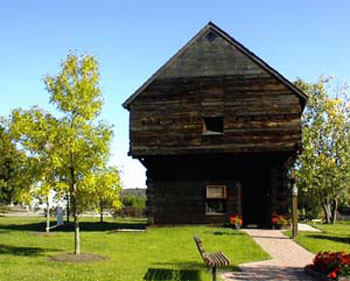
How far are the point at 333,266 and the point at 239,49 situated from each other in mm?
17505

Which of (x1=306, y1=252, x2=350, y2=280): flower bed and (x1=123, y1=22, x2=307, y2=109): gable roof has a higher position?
(x1=123, y1=22, x2=307, y2=109): gable roof

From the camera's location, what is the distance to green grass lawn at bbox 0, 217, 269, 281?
1306 centimetres

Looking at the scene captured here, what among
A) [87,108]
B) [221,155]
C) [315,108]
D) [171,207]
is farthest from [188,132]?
[315,108]

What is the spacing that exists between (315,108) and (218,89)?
2065 centimetres

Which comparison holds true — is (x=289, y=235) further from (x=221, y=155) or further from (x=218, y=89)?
(x=218, y=89)

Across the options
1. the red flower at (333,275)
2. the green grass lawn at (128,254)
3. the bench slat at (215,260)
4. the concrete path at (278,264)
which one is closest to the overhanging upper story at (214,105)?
the green grass lawn at (128,254)

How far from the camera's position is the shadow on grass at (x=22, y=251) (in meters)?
17.8

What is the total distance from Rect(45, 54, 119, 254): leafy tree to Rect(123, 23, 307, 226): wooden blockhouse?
29.5 feet

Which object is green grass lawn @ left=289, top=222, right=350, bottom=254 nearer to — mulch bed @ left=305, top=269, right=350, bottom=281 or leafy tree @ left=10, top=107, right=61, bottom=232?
mulch bed @ left=305, top=269, right=350, bottom=281

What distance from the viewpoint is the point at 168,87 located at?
27453 millimetres

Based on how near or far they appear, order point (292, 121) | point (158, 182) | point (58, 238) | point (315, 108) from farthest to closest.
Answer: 1. point (315, 108)
2. point (158, 182)
3. point (292, 121)
4. point (58, 238)

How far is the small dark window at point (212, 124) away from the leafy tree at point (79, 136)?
381 inches

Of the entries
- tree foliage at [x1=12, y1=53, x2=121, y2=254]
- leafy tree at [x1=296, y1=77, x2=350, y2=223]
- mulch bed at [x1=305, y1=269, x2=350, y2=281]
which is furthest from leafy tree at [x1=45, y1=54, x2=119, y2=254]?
leafy tree at [x1=296, y1=77, x2=350, y2=223]

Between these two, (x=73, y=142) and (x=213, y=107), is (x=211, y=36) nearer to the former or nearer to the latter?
(x=213, y=107)
